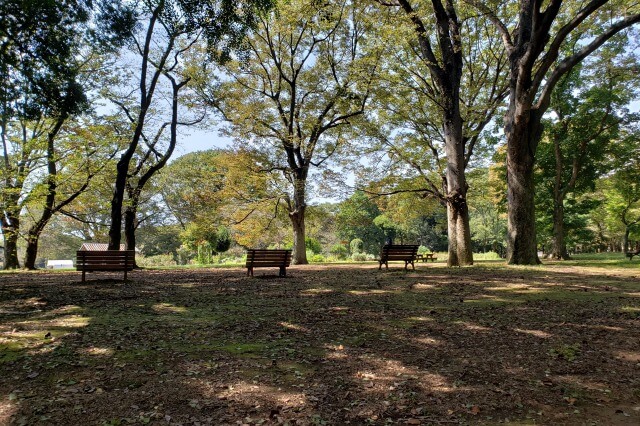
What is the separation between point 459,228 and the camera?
591 inches

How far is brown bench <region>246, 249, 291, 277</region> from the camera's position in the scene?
11.8 m

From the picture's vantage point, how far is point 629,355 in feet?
13.6

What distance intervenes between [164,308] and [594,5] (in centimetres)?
1303

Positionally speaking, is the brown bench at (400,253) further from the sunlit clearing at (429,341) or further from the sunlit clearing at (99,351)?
the sunlit clearing at (99,351)

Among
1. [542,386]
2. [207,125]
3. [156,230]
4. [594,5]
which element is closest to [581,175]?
[594,5]

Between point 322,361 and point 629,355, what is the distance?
330 cm

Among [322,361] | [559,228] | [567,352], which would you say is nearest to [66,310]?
[322,361]

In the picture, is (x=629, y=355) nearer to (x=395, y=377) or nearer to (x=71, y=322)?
(x=395, y=377)

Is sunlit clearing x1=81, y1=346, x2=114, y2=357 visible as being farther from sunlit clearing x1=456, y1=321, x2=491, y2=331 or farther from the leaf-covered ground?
sunlit clearing x1=456, y1=321, x2=491, y2=331

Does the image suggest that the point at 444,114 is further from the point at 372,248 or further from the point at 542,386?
the point at 372,248

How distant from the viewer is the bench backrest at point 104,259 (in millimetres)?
9508

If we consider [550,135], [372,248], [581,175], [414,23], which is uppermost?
[414,23]

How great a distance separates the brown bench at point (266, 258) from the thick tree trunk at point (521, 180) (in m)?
8.14

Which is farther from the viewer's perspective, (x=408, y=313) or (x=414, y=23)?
(x=414, y=23)
